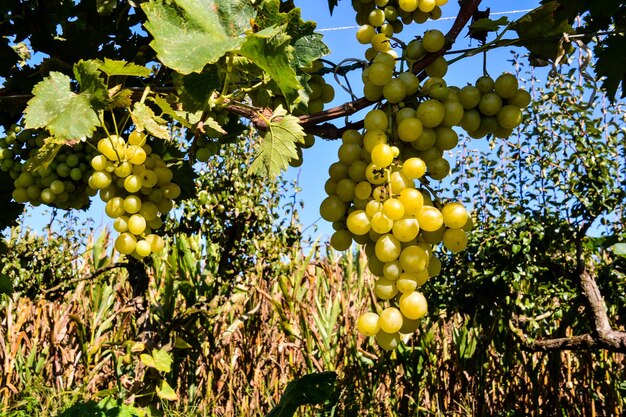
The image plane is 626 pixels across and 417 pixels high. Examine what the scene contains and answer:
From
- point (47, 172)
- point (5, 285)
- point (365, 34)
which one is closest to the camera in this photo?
point (365, 34)

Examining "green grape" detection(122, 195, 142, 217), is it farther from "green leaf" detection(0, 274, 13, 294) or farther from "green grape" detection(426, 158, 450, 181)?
"green leaf" detection(0, 274, 13, 294)

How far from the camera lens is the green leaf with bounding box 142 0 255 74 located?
26.0 inches

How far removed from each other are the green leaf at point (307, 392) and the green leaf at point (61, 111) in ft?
5.26

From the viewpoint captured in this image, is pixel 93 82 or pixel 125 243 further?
pixel 125 243

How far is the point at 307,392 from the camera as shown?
2.21 meters

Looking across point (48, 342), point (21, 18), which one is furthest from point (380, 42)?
point (48, 342)

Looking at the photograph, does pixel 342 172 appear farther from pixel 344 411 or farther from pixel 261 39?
pixel 344 411

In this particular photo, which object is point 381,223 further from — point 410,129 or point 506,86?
point 506,86

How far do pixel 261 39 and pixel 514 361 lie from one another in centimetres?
312

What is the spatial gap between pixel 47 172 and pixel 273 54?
69 centimetres

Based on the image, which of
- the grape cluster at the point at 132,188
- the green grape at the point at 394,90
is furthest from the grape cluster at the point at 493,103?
the grape cluster at the point at 132,188

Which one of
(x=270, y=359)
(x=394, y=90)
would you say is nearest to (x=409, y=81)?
(x=394, y=90)

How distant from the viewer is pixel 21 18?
1365 mm

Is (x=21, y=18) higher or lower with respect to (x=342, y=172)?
higher
